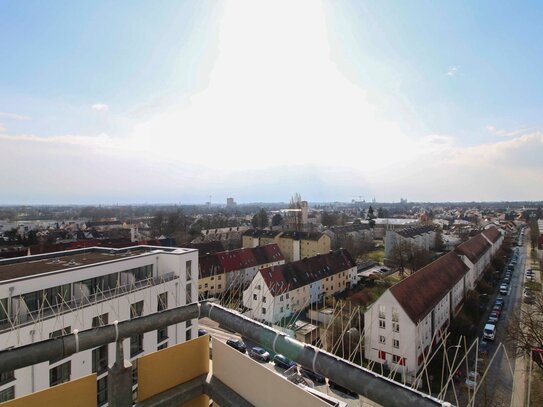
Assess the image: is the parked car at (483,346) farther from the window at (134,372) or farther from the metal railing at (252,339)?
the window at (134,372)

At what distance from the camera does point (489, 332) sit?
735 inches

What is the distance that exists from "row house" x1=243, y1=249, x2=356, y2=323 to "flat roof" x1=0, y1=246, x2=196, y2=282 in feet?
25.0

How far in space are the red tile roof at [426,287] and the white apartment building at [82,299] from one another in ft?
30.5

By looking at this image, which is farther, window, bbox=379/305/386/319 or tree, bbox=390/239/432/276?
tree, bbox=390/239/432/276

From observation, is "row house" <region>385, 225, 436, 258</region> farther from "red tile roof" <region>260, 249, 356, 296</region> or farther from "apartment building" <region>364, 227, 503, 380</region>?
"apartment building" <region>364, 227, 503, 380</region>

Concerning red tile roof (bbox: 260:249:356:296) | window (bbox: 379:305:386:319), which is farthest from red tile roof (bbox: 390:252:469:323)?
red tile roof (bbox: 260:249:356:296)

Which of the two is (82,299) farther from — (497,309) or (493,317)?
(497,309)

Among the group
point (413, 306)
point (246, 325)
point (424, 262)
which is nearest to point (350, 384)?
point (246, 325)

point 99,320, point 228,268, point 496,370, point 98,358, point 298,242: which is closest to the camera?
point 99,320

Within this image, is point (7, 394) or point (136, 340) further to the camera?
point (136, 340)

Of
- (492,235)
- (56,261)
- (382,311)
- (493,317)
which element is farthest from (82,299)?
(492,235)

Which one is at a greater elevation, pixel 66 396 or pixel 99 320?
pixel 66 396

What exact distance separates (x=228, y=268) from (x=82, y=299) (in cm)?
1726

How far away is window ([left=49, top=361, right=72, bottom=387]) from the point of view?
924 cm
